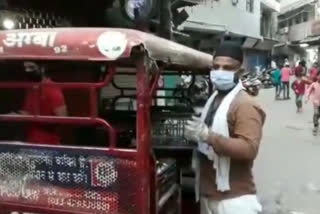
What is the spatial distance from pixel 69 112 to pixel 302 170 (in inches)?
222

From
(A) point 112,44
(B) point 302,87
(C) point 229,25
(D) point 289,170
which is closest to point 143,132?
(A) point 112,44

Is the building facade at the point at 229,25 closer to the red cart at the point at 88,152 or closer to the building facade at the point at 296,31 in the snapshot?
the building facade at the point at 296,31

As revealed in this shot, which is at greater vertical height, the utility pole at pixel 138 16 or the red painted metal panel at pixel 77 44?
the utility pole at pixel 138 16

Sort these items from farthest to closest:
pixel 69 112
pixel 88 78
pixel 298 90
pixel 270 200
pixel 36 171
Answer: pixel 298 90
pixel 270 200
pixel 88 78
pixel 69 112
pixel 36 171

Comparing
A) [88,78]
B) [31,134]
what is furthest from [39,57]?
[88,78]

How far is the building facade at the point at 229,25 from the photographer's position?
27.1m

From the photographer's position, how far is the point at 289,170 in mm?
9219

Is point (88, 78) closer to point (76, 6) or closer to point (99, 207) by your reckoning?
point (99, 207)

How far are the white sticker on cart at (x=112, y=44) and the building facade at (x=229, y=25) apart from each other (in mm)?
15294

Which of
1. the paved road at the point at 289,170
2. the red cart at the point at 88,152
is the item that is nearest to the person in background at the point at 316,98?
the paved road at the point at 289,170

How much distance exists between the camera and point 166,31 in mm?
10375

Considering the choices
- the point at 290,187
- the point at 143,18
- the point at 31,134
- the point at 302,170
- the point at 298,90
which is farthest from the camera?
the point at 298,90

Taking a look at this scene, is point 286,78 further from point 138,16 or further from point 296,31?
point 296,31

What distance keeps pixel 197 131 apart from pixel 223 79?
38 centimetres
